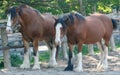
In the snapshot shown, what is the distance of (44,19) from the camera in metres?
10.9

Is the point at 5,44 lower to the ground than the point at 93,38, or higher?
lower

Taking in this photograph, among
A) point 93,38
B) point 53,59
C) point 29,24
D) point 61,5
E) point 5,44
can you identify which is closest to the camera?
point 93,38

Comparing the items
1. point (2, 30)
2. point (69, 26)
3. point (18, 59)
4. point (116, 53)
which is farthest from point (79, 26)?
point (116, 53)

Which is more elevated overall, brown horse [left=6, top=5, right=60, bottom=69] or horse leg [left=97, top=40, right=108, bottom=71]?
brown horse [left=6, top=5, right=60, bottom=69]

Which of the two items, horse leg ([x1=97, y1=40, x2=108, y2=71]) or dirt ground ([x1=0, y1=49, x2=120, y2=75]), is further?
horse leg ([x1=97, y1=40, x2=108, y2=71])

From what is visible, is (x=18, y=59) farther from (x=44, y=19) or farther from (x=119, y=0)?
(x=119, y=0)

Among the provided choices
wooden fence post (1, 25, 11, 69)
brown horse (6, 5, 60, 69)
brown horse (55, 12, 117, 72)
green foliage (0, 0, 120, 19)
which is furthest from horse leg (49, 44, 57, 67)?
green foliage (0, 0, 120, 19)

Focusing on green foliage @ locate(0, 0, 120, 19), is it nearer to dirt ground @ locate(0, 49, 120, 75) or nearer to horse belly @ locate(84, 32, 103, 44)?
dirt ground @ locate(0, 49, 120, 75)

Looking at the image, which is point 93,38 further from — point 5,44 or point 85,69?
point 5,44

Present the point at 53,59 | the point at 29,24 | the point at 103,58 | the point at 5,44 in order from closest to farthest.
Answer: the point at 29,24, the point at 103,58, the point at 5,44, the point at 53,59

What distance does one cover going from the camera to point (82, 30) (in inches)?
389

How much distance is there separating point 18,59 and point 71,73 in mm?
3980

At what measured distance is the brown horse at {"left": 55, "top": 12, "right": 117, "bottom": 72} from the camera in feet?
31.3

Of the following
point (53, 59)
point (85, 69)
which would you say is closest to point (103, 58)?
point (85, 69)
